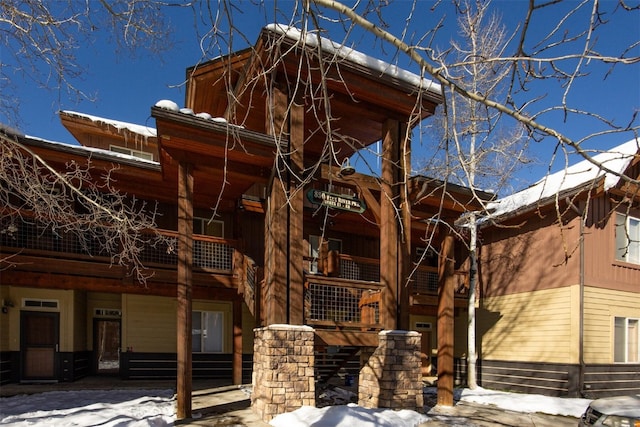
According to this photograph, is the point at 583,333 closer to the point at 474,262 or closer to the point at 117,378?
the point at 474,262

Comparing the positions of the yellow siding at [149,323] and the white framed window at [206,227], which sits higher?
the white framed window at [206,227]

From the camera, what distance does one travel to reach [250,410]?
9.20 meters

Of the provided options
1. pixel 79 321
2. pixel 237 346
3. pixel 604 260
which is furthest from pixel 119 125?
pixel 604 260

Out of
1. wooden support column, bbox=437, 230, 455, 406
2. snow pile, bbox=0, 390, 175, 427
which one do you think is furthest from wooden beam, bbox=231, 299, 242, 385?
wooden support column, bbox=437, 230, 455, 406

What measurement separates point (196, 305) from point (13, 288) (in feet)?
18.0

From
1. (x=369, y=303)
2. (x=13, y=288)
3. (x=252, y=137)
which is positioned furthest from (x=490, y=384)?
(x=13, y=288)

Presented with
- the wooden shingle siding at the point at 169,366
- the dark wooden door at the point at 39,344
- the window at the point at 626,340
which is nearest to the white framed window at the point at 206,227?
the wooden shingle siding at the point at 169,366

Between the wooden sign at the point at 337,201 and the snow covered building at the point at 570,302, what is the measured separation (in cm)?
510

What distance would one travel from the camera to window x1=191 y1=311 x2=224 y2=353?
14875mm

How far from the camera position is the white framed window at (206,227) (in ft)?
46.8

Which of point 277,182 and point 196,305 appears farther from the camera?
point 196,305

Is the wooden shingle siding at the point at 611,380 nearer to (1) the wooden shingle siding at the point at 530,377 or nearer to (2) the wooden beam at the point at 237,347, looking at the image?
(1) the wooden shingle siding at the point at 530,377

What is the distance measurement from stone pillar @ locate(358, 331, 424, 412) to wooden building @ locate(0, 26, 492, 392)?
379mm

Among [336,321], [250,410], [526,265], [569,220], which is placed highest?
[569,220]
